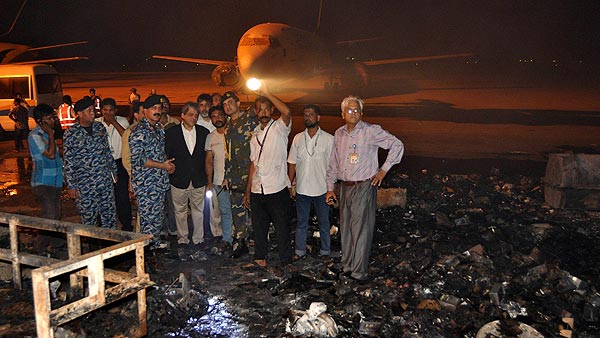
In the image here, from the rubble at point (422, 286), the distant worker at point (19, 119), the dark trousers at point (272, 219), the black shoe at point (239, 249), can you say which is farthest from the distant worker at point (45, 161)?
the distant worker at point (19, 119)

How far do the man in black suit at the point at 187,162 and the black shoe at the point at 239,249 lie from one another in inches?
25.7

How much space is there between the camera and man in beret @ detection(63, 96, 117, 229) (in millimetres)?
6008

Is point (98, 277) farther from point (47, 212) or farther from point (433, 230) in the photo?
point (433, 230)

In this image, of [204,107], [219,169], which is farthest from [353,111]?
[204,107]

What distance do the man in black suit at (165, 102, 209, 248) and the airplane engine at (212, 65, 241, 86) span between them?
1988cm

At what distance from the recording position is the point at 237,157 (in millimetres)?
6621

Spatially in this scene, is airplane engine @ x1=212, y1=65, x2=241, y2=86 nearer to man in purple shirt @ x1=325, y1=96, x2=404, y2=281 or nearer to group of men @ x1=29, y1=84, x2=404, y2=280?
group of men @ x1=29, y1=84, x2=404, y2=280

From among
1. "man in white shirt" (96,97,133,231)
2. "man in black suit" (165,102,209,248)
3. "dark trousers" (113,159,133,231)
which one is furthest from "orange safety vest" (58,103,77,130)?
"man in black suit" (165,102,209,248)

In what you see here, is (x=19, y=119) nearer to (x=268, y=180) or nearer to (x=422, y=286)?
(x=268, y=180)

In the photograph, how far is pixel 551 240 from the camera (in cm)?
682

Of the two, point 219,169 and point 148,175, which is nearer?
point 148,175

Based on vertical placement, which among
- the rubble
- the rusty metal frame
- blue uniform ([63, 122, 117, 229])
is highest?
blue uniform ([63, 122, 117, 229])

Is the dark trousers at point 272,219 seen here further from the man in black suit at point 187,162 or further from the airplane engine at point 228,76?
the airplane engine at point 228,76

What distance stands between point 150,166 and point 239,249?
1.59 meters
